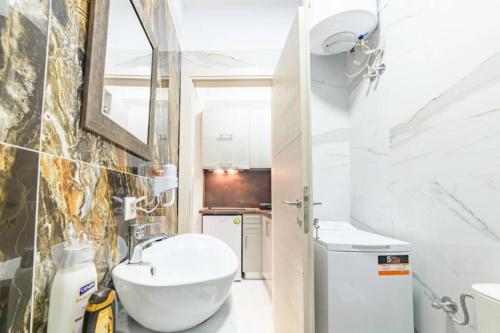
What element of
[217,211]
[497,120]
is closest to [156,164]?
[497,120]

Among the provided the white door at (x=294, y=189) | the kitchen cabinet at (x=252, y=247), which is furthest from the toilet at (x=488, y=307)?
the kitchen cabinet at (x=252, y=247)

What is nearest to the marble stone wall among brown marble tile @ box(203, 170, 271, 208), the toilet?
the toilet

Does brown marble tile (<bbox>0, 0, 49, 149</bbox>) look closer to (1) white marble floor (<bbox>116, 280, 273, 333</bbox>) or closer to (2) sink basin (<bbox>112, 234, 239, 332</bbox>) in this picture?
(2) sink basin (<bbox>112, 234, 239, 332</bbox>)

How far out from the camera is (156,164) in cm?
124

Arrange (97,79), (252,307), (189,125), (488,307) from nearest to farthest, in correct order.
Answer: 1. (97,79)
2. (488,307)
3. (189,125)
4. (252,307)

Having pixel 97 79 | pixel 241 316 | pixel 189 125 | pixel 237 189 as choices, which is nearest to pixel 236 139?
pixel 237 189

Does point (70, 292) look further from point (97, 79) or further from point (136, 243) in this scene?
point (97, 79)

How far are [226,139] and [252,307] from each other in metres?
2.07

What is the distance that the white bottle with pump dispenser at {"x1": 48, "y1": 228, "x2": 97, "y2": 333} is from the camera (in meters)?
0.43

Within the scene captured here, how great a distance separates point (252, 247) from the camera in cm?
300

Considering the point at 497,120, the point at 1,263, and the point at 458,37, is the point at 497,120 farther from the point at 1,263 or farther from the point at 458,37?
the point at 1,263

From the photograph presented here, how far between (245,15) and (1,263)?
2.35 m

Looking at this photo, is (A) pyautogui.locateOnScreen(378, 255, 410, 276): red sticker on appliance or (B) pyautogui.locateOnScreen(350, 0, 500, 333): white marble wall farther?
(A) pyautogui.locateOnScreen(378, 255, 410, 276): red sticker on appliance

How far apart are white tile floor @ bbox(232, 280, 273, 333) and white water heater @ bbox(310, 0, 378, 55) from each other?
1.94 metres
